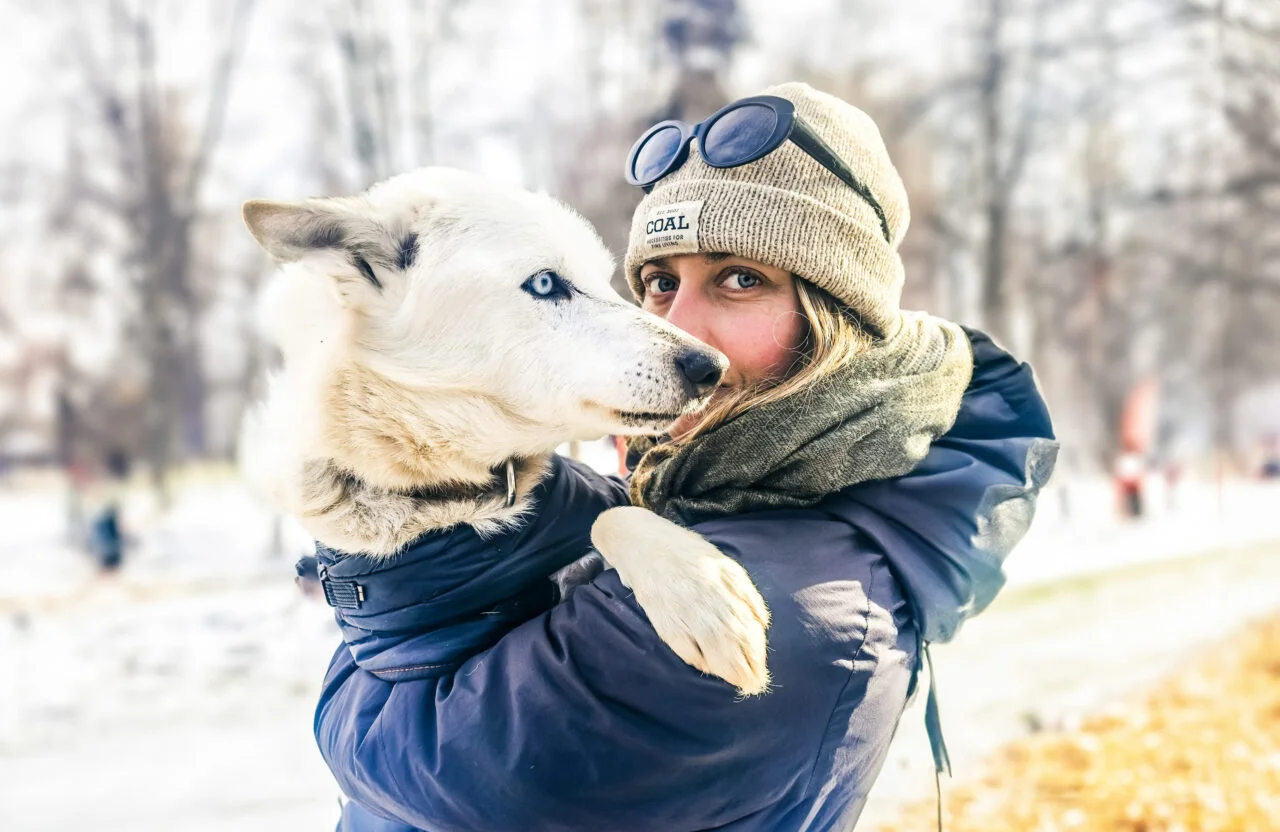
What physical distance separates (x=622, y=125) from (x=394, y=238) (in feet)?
11.4

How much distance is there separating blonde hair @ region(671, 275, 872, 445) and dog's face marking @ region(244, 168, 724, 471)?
10cm

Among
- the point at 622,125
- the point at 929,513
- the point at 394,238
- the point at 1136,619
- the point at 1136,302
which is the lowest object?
the point at 1136,619

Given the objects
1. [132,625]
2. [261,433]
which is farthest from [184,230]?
[261,433]

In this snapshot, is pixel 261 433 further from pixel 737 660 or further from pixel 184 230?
pixel 184 230

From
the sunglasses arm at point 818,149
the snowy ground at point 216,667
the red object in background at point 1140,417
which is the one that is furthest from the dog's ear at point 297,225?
the red object in background at point 1140,417

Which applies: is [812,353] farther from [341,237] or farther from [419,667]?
[341,237]

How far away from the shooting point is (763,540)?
114cm

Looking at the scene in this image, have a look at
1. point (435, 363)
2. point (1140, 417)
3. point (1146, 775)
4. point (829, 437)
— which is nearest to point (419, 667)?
point (435, 363)

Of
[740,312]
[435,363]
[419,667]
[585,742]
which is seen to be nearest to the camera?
[585,742]

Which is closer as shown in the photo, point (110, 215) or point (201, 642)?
point (201, 642)

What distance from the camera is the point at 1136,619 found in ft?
21.6

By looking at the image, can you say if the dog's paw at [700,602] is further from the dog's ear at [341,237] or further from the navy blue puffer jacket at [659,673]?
the dog's ear at [341,237]

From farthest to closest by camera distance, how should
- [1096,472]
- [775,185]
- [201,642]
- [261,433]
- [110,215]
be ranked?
[1096,472] → [110,215] → [201,642] → [261,433] → [775,185]

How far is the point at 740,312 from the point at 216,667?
416cm
